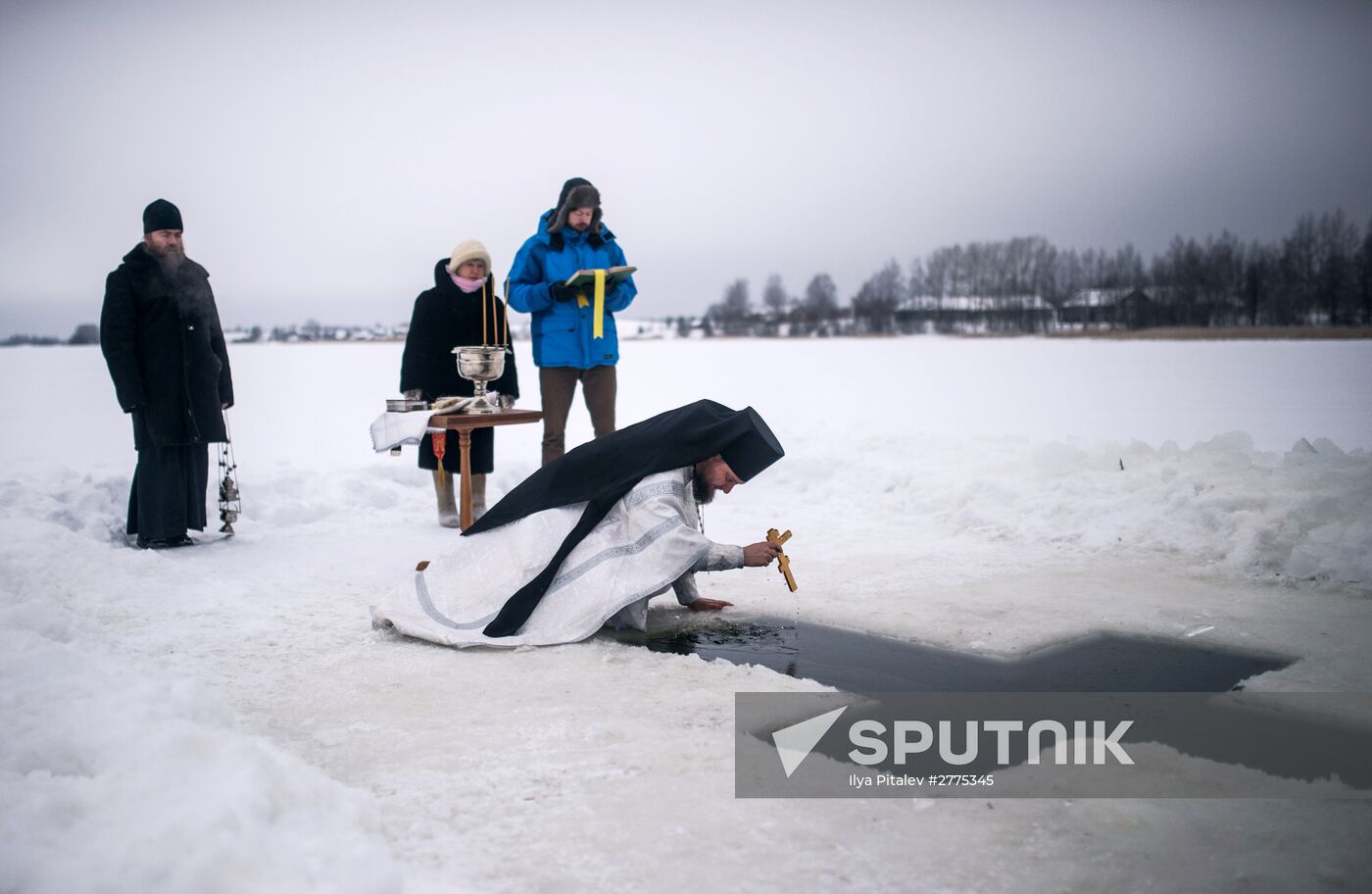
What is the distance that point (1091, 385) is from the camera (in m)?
17.7

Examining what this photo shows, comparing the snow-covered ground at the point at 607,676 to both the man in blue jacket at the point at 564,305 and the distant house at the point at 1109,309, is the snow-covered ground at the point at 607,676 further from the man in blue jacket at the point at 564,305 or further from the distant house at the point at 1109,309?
the distant house at the point at 1109,309

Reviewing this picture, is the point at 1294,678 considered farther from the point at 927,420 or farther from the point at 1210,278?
the point at 1210,278

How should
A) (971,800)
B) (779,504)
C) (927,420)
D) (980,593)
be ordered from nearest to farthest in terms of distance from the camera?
(971,800) → (980,593) → (779,504) → (927,420)

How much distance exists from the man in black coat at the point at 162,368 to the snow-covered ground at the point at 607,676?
38 cm

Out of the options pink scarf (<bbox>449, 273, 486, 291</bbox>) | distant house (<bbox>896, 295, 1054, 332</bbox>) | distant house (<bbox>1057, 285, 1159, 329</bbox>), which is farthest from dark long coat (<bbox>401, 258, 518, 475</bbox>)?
distant house (<bbox>896, 295, 1054, 332</bbox>)

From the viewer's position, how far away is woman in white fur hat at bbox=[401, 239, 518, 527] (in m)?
6.89

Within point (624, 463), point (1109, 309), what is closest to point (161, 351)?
point (624, 463)

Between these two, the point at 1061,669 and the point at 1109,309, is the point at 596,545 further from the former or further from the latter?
the point at 1109,309

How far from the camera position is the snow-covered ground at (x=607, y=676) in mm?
2225

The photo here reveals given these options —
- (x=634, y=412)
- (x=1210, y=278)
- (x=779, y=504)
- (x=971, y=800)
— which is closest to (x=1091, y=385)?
(x=634, y=412)

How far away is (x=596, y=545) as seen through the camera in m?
4.10

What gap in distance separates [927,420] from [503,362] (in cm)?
802

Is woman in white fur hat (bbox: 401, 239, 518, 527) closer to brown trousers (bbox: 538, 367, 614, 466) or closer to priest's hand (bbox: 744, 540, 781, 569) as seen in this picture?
brown trousers (bbox: 538, 367, 614, 466)

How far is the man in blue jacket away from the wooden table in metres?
0.20
